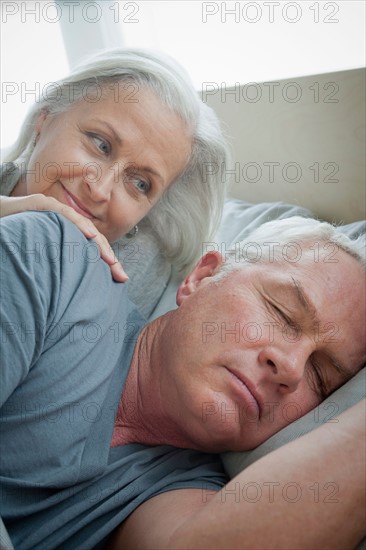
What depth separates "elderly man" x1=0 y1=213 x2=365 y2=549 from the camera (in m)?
0.81

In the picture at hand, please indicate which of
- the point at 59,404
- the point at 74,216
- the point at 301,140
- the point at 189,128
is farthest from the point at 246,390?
the point at 301,140

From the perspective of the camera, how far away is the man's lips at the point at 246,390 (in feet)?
3.17

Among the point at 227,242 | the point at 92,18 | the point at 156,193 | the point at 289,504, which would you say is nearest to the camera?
the point at 289,504

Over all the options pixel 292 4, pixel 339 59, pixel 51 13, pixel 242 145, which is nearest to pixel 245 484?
pixel 242 145

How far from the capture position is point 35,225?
0.98 metres

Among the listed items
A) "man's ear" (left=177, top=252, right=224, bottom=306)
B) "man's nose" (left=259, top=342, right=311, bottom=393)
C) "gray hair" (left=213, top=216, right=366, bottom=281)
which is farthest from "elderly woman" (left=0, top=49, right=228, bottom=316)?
"man's nose" (left=259, top=342, right=311, bottom=393)

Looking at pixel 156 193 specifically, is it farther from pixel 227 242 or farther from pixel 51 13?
pixel 51 13

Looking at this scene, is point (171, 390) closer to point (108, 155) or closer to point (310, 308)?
point (310, 308)

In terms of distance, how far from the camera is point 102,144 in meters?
1.38

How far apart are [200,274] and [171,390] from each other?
263 millimetres

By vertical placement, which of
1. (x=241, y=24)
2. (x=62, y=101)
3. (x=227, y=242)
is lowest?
(x=227, y=242)

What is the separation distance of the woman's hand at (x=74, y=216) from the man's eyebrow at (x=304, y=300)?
0.32 metres

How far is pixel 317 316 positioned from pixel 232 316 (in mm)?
146

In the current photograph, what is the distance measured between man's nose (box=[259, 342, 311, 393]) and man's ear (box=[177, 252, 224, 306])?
0.76 feet
